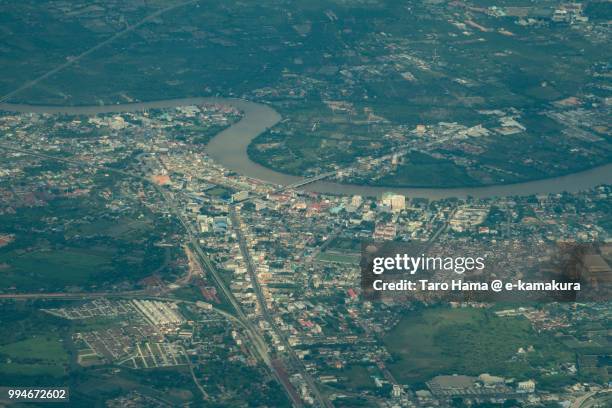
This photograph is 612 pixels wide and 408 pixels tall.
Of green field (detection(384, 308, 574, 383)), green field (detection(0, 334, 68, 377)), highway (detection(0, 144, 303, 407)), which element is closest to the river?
highway (detection(0, 144, 303, 407))

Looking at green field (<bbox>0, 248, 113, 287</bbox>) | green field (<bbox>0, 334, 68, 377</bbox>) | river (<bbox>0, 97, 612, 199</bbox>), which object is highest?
green field (<bbox>0, 334, 68, 377</bbox>)

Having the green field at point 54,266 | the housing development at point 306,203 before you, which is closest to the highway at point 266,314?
the housing development at point 306,203

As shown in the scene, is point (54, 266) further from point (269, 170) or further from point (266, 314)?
point (269, 170)

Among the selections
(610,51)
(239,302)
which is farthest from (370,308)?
(610,51)

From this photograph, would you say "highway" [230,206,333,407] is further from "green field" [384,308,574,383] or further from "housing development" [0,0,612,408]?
"green field" [384,308,574,383]

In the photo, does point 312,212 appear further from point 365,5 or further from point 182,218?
point 365,5

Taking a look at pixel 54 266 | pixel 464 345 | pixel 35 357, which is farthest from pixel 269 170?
pixel 35 357

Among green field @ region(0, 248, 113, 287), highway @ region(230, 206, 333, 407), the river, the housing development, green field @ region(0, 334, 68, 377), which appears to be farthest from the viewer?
the river

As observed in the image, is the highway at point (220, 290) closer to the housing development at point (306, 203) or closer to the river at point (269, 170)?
the housing development at point (306, 203)
